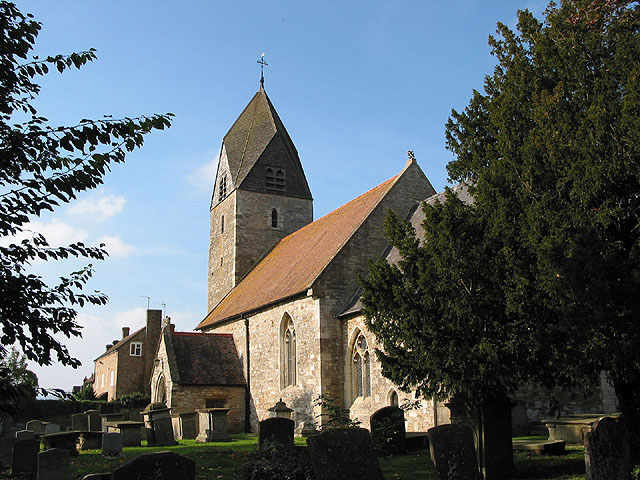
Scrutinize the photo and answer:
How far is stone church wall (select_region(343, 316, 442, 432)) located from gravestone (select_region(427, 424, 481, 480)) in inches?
262

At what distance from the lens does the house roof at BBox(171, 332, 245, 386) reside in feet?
70.9

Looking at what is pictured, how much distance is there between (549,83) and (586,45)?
77cm

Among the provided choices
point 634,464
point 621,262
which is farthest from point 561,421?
point 621,262

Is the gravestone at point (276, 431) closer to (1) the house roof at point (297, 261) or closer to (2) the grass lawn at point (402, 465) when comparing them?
(2) the grass lawn at point (402, 465)

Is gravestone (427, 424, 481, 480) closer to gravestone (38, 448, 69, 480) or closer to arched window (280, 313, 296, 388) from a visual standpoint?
gravestone (38, 448, 69, 480)

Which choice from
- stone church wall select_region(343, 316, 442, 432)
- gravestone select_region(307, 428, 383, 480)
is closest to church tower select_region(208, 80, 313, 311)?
stone church wall select_region(343, 316, 442, 432)

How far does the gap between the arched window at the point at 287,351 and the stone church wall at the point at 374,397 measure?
2.54 metres

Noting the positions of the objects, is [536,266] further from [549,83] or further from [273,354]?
[273,354]

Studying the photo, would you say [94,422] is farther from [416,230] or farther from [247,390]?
[416,230]

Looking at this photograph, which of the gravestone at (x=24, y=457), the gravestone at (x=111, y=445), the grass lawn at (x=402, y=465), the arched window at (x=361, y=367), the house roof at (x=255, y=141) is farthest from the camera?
the house roof at (x=255, y=141)

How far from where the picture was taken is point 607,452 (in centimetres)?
695

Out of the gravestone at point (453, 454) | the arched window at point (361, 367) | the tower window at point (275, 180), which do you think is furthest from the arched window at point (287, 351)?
the gravestone at point (453, 454)

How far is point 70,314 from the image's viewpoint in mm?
5207

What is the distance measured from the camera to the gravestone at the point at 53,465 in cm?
945
